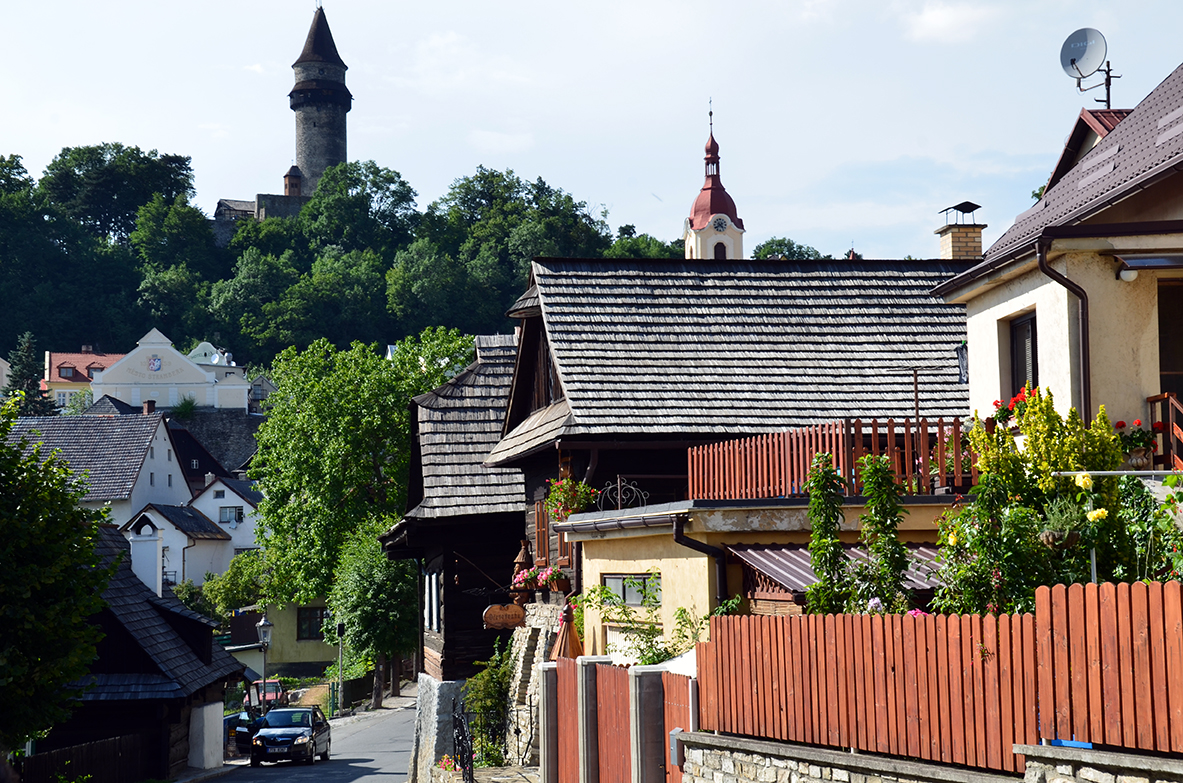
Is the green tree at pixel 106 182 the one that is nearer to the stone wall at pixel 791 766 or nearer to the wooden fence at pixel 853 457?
the wooden fence at pixel 853 457

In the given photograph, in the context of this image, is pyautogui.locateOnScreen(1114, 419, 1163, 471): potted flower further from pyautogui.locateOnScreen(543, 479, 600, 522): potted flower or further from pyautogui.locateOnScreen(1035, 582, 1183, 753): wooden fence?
pyautogui.locateOnScreen(543, 479, 600, 522): potted flower

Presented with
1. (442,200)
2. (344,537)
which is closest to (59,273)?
(442,200)

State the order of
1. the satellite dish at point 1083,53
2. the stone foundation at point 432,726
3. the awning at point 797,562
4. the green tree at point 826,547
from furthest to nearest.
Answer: the stone foundation at point 432,726 → the satellite dish at point 1083,53 → the awning at point 797,562 → the green tree at point 826,547

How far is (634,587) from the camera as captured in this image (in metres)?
16.0

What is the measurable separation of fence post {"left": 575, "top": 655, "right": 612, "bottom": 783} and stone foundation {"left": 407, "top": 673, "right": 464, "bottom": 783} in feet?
32.8

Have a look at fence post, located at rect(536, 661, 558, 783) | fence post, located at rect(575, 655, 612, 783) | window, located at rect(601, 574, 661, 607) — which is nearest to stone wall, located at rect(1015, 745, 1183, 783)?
fence post, located at rect(575, 655, 612, 783)

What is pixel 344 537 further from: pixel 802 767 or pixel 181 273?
pixel 181 273

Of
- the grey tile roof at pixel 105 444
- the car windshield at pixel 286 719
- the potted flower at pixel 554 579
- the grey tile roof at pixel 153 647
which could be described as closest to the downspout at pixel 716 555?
the potted flower at pixel 554 579

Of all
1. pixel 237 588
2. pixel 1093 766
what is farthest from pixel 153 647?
pixel 237 588

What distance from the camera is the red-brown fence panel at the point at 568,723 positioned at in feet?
46.2

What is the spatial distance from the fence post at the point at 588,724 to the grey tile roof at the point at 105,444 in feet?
187

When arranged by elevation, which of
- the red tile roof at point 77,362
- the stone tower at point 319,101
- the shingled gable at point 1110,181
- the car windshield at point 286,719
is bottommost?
the car windshield at point 286,719

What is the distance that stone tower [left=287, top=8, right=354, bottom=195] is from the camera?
5709 inches

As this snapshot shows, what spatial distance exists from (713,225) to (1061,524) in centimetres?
5766
